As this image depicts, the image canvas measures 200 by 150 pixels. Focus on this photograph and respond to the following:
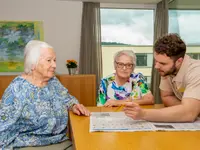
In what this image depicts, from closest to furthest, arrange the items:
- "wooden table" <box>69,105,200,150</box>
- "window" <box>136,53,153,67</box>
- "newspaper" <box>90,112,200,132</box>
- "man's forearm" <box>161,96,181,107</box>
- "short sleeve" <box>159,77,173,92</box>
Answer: "wooden table" <box>69,105,200,150</box> < "newspaper" <box>90,112,200,132</box> < "man's forearm" <box>161,96,181,107</box> < "short sleeve" <box>159,77,173,92</box> < "window" <box>136,53,153,67</box>

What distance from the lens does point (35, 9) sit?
4.06m

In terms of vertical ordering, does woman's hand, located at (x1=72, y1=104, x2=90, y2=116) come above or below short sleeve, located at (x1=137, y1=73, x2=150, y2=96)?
below

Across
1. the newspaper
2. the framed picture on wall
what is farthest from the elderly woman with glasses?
the framed picture on wall

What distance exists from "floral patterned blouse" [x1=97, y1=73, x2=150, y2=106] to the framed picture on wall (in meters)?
2.38

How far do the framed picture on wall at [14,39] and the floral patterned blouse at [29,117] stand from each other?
9.04ft

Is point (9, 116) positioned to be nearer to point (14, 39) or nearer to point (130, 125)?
point (130, 125)

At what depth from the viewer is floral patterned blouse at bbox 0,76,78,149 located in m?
1.32

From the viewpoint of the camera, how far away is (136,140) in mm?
988

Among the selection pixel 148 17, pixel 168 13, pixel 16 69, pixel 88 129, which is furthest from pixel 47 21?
pixel 88 129

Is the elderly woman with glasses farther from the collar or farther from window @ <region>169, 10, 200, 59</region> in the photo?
window @ <region>169, 10, 200, 59</region>

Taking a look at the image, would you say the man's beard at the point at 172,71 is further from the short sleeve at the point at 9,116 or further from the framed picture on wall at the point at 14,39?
the framed picture on wall at the point at 14,39

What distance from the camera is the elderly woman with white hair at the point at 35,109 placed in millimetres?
1330

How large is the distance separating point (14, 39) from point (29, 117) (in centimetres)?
300

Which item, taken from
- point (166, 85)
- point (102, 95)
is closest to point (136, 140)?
point (166, 85)
